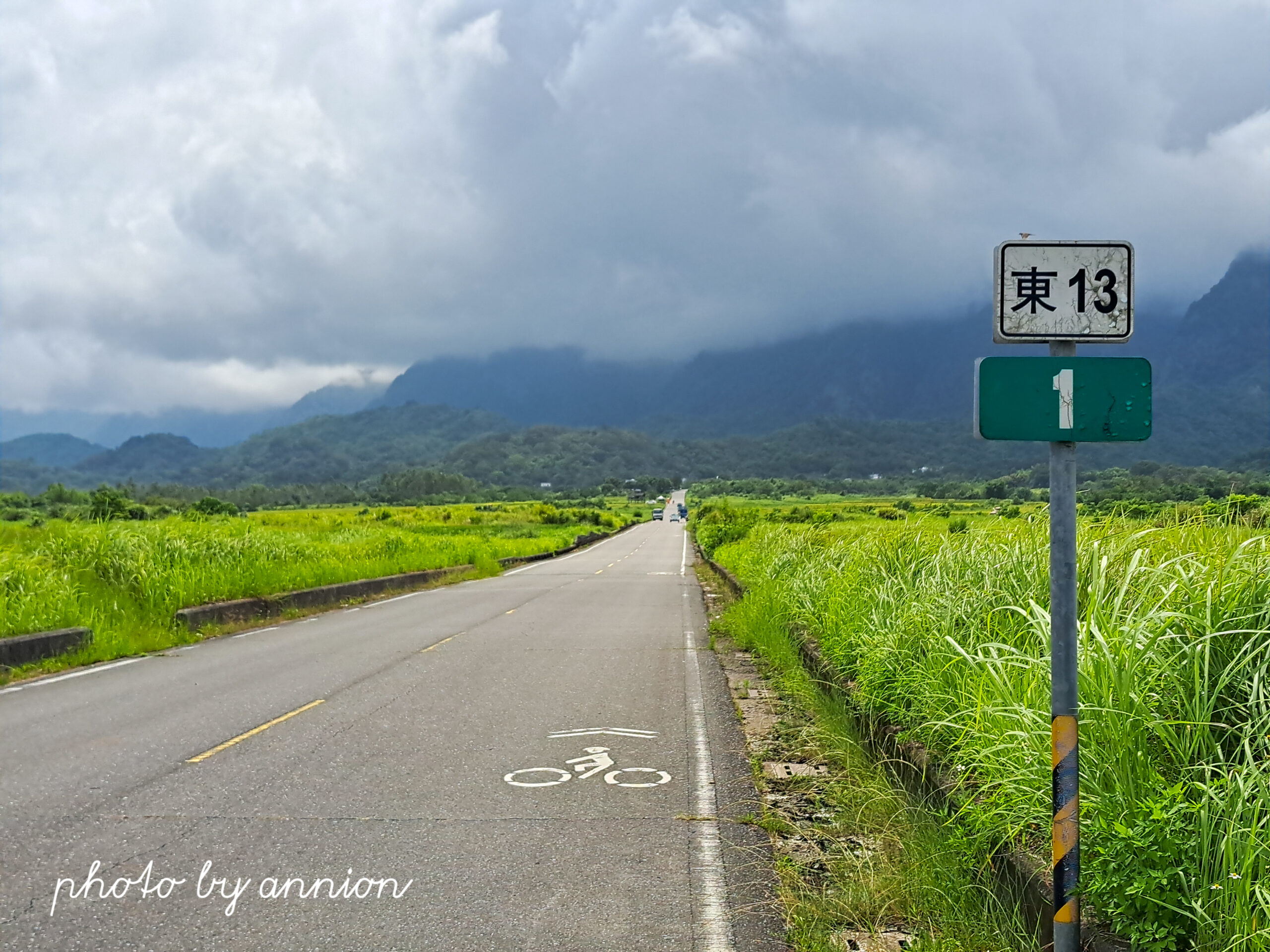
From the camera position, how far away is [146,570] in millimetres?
17234

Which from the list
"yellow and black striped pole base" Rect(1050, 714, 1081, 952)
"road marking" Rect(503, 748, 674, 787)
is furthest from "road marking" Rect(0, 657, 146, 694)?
"yellow and black striped pole base" Rect(1050, 714, 1081, 952)

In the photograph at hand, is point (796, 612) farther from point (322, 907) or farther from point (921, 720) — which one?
point (322, 907)

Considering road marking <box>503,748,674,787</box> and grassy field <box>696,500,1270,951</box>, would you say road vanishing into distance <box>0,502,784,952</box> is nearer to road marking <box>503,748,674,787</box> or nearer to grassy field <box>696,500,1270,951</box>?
road marking <box>503,748,674,787</box>

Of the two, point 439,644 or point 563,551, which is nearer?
point 439,644

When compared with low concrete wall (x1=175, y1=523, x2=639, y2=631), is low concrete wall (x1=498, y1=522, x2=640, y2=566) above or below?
below

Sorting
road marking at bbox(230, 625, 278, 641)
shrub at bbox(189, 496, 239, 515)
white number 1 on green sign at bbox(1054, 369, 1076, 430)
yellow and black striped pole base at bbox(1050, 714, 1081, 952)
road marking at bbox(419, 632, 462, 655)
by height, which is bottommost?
shrub at bbox(189, 496, 239, 515)

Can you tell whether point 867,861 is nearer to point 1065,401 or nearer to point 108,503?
point 1065,401

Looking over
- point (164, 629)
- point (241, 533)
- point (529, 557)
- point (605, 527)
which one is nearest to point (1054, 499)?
point (164, 629)

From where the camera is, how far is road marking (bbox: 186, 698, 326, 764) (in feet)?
25.4

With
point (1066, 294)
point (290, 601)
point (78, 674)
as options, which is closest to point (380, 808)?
point (1066, 294)

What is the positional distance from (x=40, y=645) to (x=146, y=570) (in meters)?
4.51

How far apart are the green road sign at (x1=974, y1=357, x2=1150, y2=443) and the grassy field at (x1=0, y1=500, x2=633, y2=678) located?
12141mm

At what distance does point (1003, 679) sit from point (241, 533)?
2089cm

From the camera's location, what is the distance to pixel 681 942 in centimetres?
451
